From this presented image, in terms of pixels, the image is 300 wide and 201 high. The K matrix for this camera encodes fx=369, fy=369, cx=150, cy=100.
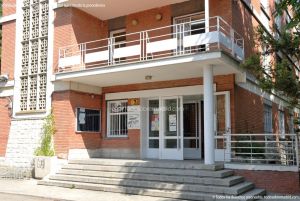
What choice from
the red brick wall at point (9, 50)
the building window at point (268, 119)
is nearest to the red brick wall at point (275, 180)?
the building window at point (268, 119)

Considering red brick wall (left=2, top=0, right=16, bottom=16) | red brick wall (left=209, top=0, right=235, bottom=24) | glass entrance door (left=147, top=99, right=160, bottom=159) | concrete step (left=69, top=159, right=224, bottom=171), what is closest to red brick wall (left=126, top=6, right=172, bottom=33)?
red brick wall (left=209, top=0, right=235, bottom=24)

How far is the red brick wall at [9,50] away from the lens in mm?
16375

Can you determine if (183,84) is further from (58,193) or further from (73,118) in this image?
(58,193)

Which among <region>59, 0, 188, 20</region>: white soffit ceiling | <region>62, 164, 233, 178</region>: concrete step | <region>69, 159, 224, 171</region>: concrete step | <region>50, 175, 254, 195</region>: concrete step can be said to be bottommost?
<region>50, 175, 254, 195</region>: concrete step

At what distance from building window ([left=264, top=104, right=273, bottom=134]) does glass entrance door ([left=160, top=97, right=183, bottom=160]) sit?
4779mm

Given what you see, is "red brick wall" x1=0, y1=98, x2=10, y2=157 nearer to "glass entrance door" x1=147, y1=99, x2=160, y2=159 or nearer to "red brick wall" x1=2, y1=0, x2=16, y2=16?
"red brick wall" x1=2, y1=0, x2=16, y2=16

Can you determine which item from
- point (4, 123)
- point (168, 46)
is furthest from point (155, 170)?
point (4, 123)

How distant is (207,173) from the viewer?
1072cm

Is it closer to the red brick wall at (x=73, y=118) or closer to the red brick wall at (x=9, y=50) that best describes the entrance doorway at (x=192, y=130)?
the red brick wall at (x=73, y=118)

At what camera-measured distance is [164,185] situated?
10828mm

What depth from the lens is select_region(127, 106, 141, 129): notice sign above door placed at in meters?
15.1

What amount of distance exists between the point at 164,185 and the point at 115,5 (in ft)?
25.7

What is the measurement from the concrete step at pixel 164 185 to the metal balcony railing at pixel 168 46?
4.01 m

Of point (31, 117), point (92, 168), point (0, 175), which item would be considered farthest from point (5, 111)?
point (92, 168)
